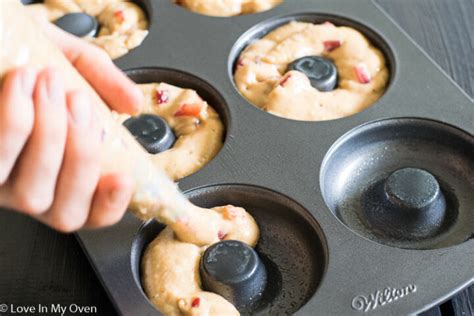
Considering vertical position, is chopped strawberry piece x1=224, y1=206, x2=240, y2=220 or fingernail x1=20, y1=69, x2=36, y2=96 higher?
fingernail x1=20, y1=69, x2=36, y2=96

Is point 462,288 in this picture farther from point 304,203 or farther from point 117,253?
point 117,253

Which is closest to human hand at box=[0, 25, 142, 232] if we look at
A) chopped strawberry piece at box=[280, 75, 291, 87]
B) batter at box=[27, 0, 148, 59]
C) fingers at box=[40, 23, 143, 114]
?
fingers at box=[40, 23, 143, 114]

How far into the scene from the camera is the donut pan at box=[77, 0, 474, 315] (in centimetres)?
155

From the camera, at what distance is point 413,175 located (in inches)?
69.6

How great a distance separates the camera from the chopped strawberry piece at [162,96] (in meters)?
2.00

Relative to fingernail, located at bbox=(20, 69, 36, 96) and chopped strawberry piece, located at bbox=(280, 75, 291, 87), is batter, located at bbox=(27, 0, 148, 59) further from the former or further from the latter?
fingernail, located at bbox=(20, 69, 36, 96)

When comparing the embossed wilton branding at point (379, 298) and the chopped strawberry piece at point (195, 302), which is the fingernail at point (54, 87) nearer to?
the chopped strawberry piece at point (195, 302)

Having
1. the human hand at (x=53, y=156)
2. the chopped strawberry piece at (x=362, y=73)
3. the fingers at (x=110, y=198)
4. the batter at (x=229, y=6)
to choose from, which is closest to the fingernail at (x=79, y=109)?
the human hand at (x=53, y=156)

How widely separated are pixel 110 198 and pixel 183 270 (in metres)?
0.43

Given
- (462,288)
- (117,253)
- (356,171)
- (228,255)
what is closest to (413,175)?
(356,171)

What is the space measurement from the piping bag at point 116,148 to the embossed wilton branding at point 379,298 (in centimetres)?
38

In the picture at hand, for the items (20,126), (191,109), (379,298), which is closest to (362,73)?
(191,109)

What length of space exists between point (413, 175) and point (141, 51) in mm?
884

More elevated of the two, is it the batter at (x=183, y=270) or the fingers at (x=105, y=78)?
the fingers at (x=105, y=78)
